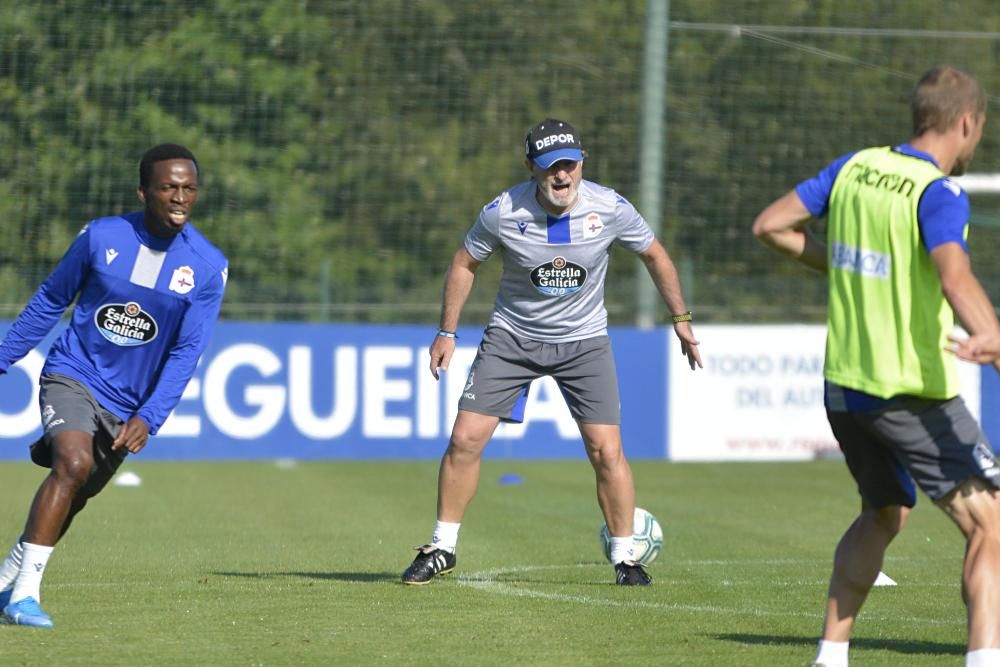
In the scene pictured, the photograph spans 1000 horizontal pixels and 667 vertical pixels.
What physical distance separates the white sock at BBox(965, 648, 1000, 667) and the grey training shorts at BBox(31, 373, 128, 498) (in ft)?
11.8

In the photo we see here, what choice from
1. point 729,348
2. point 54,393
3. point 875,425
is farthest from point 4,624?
point 729,348

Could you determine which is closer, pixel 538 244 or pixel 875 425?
pixel 875 425

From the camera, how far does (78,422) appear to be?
24.4ft

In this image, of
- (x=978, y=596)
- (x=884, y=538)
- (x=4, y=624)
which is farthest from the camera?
(x=4, y=624)

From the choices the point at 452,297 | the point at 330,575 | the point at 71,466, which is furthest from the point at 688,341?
the point at 71,466

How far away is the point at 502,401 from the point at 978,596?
3601 millimetres

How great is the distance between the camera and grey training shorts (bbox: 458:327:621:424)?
29.2 ft

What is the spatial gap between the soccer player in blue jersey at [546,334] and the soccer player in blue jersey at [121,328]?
1.51 metres

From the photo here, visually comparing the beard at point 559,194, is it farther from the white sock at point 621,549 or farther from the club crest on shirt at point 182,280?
the club crest on shirt at point 182,280

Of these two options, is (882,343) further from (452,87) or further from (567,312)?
(452,87)

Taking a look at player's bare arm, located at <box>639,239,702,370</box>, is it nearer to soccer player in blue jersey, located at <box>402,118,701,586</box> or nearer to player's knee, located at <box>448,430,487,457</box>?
soccer player in blue jersey, located at <box>402,118,701,586</box>

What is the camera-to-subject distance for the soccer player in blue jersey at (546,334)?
28.9ft

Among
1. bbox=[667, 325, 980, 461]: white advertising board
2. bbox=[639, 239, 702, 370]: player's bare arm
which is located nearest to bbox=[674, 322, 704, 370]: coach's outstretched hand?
bbox=[639, 239, 702, 370]: player's bare arm

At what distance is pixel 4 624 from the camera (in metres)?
7.38
